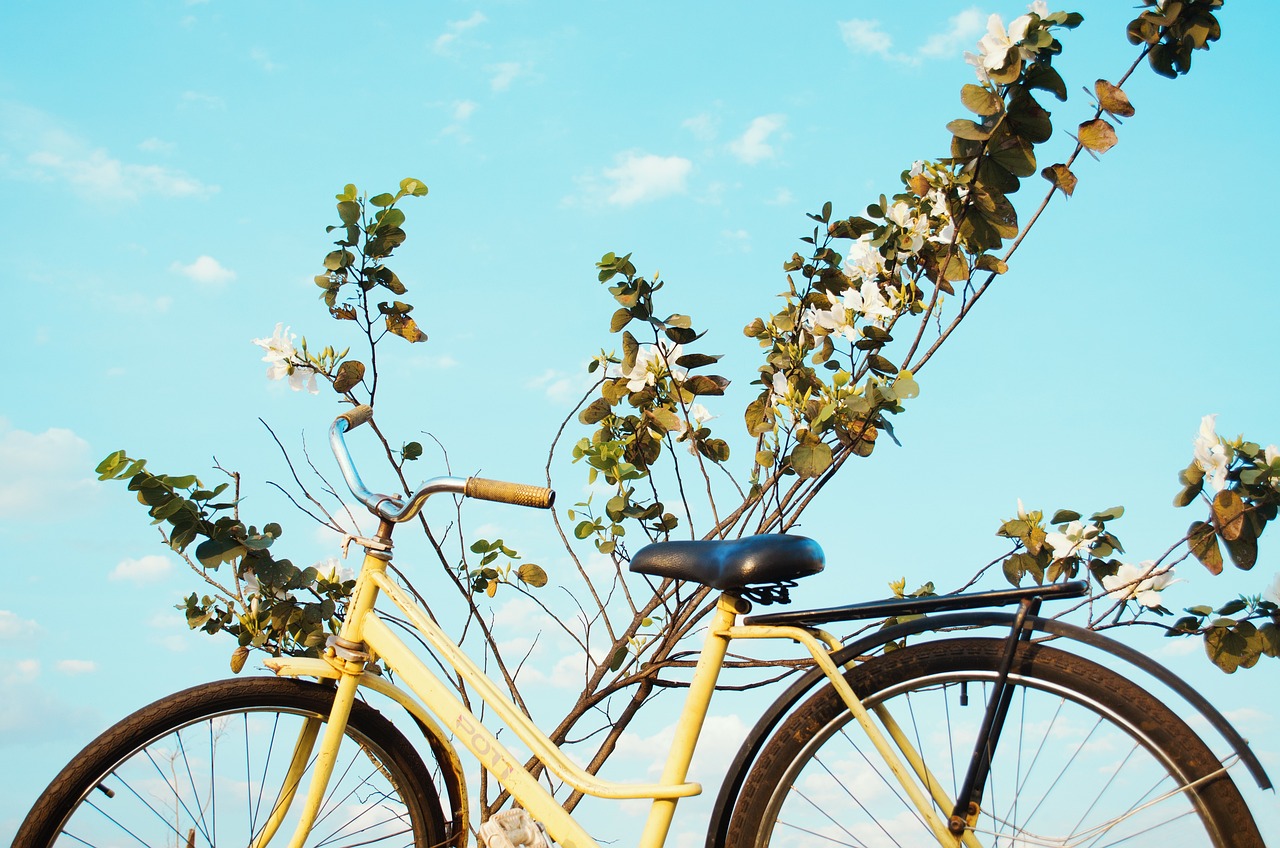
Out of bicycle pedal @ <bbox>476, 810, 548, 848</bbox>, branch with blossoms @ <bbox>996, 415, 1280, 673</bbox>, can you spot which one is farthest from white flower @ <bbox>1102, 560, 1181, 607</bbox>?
bicycle pedal @ <bbox>476, 810, 548, 848</bbox>

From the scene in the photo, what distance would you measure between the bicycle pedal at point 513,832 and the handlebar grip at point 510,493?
2.13ft

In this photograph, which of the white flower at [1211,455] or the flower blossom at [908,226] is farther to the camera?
the flower blossom at [908,226]

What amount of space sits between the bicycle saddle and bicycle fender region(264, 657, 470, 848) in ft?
2.36

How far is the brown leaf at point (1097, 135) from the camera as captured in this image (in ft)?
8.43

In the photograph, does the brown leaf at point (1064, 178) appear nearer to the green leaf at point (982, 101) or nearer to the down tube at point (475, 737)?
the green leaf at point (982, 101)

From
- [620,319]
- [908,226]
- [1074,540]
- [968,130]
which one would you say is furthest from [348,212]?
[1074,540]

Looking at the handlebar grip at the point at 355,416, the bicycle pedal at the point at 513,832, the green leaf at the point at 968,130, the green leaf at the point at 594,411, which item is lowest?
the bicycle pedal at the point at 513,832

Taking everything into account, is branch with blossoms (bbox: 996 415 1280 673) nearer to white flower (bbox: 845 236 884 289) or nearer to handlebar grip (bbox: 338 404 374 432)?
white flower (bbox: 845 236 884 289)

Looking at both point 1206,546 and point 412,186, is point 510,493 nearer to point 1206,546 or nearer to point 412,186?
point 412,186

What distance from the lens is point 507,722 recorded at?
2.01 m

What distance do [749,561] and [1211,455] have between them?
1.24 meters

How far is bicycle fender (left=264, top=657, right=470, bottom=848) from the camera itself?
7.02ft

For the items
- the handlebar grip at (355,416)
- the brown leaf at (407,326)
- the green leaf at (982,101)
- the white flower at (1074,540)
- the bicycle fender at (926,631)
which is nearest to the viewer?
the bicycle fender at (926,631)

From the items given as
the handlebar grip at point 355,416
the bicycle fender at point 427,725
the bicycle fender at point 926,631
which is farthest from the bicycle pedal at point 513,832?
the handlebar grip at point 355,416
